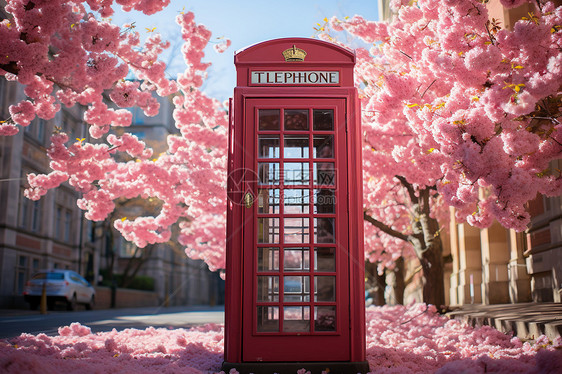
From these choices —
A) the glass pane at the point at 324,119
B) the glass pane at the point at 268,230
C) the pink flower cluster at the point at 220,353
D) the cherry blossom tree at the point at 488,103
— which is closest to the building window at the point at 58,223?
the pink flower cluster at the point at 220,353

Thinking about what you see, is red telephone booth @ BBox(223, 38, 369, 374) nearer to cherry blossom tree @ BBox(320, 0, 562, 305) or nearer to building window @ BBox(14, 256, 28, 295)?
cherry blossom tree @ BBox(320, 0, 562, 305)

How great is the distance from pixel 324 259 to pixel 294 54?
2209mm

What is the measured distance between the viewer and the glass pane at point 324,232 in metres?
5.47

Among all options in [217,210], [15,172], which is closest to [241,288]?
[217,210]

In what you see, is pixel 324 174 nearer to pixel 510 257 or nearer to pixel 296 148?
pixel 296 148

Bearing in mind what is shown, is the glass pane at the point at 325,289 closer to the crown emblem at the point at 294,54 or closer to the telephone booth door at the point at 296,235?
the telephone booth door at the point at 296,235

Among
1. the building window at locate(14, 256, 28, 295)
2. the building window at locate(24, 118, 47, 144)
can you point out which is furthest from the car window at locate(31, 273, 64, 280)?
the building window at locate(24, 118, 47, 144)

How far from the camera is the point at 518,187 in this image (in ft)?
17.4

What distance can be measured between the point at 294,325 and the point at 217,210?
779 cm

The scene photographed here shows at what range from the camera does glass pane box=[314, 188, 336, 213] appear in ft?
18.1

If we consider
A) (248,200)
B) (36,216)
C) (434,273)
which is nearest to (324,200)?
(248,200)

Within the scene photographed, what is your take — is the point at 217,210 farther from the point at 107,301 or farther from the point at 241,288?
the point at 107,301

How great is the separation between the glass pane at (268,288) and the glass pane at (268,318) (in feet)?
0.34

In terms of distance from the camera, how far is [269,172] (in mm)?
5562
